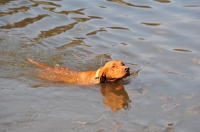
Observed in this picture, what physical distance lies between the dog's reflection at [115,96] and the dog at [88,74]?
0.40 feet

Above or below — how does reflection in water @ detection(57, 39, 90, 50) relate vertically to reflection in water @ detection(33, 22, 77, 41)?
below

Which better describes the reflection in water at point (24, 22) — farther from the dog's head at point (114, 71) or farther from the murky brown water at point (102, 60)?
the dog's head at point (114, 71)

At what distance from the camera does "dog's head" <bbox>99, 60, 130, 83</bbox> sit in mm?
7086

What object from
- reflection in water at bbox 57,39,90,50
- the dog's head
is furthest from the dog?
reflection in water at bbox 57,39,90,50

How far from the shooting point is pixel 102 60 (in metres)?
8.52

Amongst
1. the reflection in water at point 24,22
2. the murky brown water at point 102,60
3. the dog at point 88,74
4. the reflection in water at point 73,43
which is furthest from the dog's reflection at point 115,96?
the reflection in water at point 24,22

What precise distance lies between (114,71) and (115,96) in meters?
0.42

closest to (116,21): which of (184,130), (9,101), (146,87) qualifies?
(146,87)

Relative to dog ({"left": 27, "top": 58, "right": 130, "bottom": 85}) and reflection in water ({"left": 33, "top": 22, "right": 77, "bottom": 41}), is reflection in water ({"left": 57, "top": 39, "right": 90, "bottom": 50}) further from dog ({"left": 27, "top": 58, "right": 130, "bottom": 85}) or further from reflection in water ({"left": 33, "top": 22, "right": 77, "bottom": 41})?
dog ({"left": 27, "top": 58, "right": 130, "bottom": 85})

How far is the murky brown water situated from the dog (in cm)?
15

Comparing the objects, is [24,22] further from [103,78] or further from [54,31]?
[103,78]

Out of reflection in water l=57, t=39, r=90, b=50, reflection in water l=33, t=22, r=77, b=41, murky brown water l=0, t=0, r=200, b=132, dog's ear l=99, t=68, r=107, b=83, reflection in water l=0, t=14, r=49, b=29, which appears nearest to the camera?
murky brown water l=0, t=0, r=200, b=132

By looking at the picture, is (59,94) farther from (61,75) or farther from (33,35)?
(33,35)

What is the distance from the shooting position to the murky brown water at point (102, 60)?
19.5 ft
